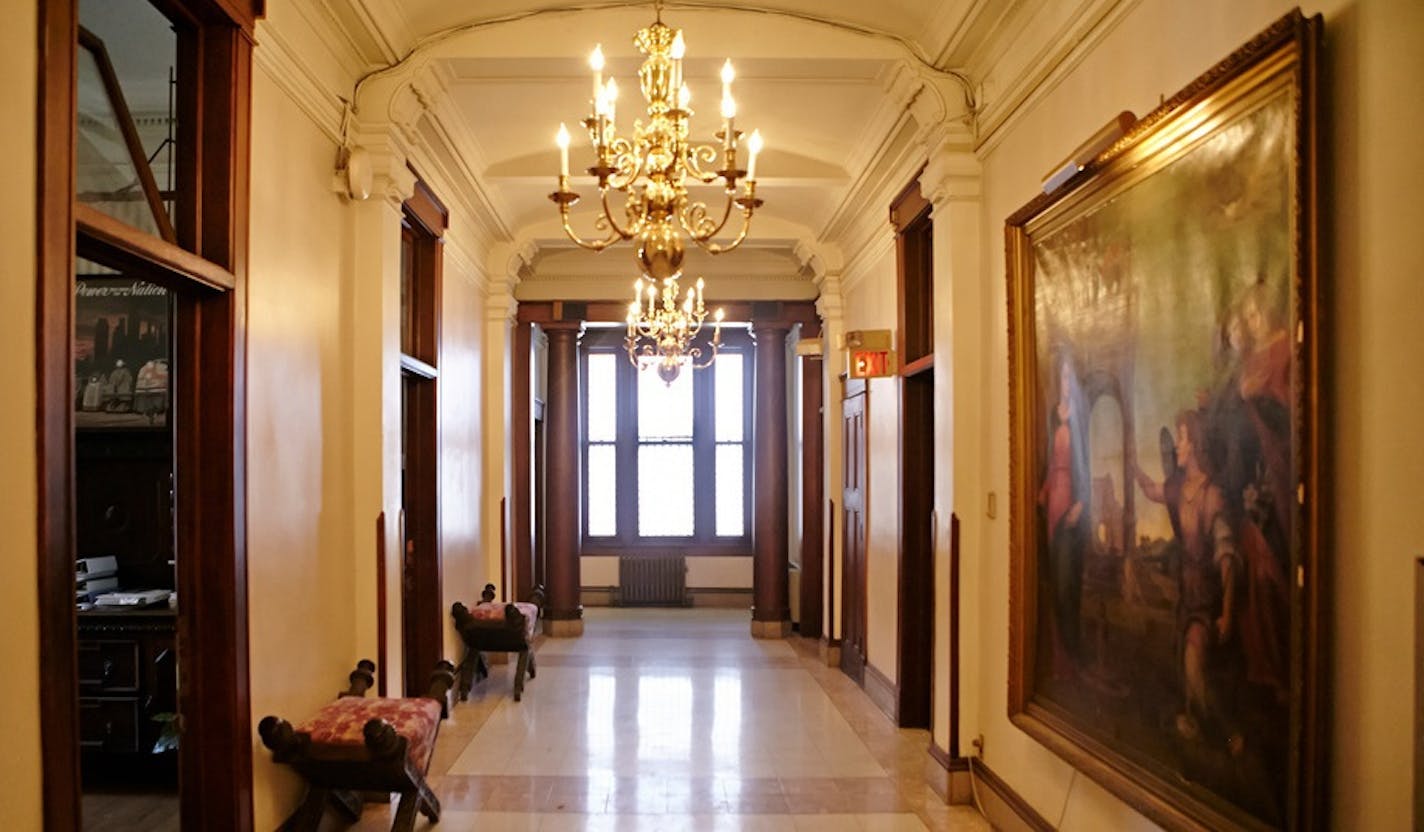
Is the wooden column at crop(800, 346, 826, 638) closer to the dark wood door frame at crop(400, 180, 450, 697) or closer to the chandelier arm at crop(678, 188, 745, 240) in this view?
the dark wood door frame at crop(400, 180, 450, 697)

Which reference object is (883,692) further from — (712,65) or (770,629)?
(712,65)

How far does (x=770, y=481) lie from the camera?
1043 cm

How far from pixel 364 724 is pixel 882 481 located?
410 cm

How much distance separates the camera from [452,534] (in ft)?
23.2

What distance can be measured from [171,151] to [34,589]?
90.2 inches

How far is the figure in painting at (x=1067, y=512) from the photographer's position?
11.5ft

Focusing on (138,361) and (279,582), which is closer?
(279,582)

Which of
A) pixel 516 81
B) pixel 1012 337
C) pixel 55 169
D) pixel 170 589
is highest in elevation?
pixel 516 81

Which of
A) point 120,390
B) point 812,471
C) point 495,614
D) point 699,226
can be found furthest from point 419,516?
point 812,471

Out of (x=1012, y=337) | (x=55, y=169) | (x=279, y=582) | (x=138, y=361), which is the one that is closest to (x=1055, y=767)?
(x=1012, y=337)

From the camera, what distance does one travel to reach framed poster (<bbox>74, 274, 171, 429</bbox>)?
532 centimetres

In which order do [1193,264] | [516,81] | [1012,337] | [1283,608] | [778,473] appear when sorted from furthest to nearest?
[778,473]
[516,81]
[1012,337]
[1193,264]
[1283,608]

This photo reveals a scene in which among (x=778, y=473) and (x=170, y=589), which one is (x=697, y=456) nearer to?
(x=778, y=473)

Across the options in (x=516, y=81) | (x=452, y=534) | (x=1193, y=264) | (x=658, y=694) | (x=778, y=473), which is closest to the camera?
(x=1193, y=264)
